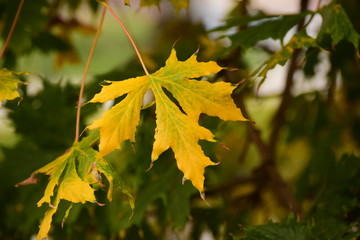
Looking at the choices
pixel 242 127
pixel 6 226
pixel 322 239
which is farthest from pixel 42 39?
pixel 322 239

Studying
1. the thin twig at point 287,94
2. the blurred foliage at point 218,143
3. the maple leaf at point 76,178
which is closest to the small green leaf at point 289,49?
the blurred foliage at point 218,143

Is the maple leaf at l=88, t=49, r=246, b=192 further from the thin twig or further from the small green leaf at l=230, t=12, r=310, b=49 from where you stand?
the thin twig

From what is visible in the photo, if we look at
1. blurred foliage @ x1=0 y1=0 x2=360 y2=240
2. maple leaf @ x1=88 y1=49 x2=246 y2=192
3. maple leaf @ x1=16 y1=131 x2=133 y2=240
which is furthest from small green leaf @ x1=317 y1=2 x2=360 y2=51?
maple leaf @ x1=16 y1=131 x2=133 y2=240

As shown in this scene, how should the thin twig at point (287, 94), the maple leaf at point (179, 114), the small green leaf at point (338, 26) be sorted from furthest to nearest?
1. the thin twig at point (287, 94)
2. the small green leaf at point (338, 26)
3. the maple leaf at point (179, 114)

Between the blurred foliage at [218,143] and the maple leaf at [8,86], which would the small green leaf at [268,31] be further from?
the maple leaf at [8,86]

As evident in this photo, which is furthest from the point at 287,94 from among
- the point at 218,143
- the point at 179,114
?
the point at 179,114

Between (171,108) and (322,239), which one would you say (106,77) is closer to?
(171,108)
